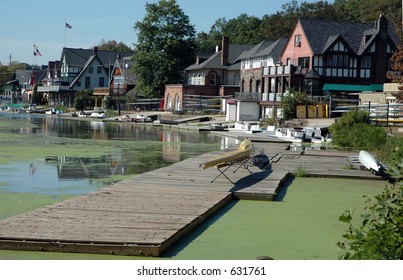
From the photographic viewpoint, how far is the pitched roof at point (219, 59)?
75812 mm

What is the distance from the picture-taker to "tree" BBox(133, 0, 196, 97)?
67.1 meters

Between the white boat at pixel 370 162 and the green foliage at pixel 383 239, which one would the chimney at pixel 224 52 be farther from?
the green foliage at pixel 383 239

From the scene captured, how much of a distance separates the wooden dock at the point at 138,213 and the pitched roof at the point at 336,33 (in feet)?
141

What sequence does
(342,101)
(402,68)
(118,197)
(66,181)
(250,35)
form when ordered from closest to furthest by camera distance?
1. (118,197)
2. (66,181)
3. (402,68)
4. (342,101)
5. (250,35)

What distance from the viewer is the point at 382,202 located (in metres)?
7.26

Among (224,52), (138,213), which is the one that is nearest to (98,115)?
(224,52)

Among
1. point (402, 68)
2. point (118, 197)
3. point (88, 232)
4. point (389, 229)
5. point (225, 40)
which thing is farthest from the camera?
point (225, 40)

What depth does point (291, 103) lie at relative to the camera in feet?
161

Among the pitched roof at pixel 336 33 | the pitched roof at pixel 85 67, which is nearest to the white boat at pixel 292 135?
the pitched roof at pixel 336 33

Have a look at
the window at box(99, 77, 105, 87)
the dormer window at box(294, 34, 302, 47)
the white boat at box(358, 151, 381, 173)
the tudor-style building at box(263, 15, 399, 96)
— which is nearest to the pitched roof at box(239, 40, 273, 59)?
the dormer window at box(294, 34, 302, 47)

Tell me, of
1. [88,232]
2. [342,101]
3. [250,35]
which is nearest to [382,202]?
[88,232]

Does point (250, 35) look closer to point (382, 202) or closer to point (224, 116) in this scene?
point (224, 116)

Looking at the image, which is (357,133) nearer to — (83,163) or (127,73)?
(83,163)
